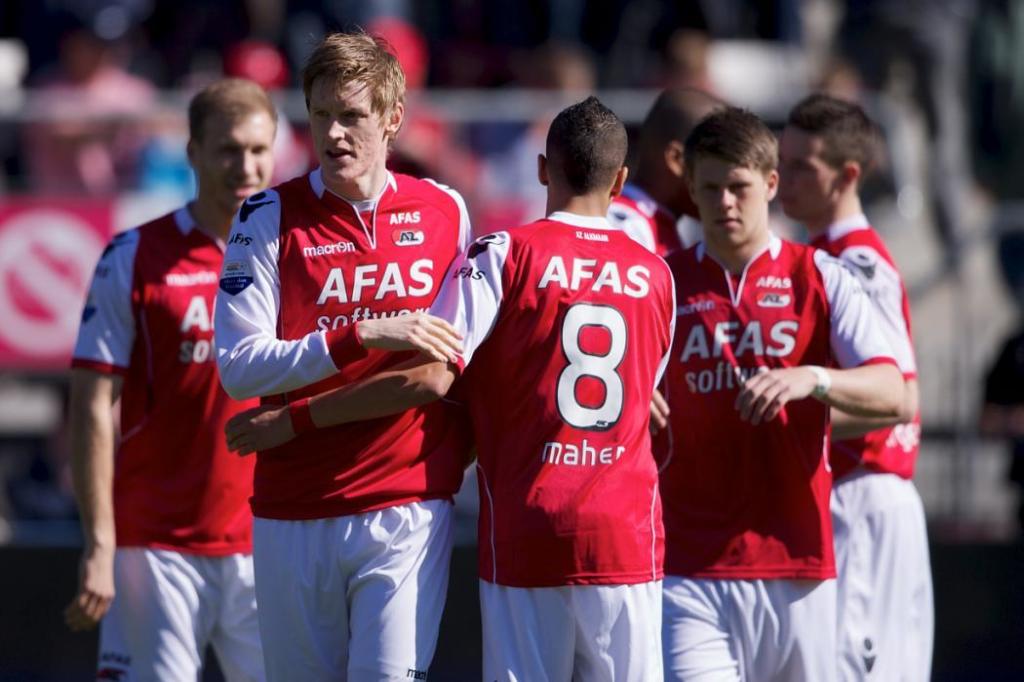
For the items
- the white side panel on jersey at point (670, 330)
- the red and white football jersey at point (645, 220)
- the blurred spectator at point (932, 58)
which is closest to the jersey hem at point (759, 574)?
the white side panel on jersey at point (670, 330)

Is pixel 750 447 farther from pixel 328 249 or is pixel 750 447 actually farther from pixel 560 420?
pixel 328 249

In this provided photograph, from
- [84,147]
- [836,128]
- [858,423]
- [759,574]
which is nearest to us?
[759,574]

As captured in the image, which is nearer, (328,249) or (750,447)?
(328,249)

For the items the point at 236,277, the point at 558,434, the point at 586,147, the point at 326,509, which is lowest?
the point at 326,509

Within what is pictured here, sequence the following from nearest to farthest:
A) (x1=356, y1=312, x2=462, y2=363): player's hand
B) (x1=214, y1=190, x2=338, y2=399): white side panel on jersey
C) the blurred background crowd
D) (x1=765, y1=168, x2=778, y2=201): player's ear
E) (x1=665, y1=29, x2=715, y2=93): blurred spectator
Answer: (x1=356, y1=312, x2=462, y2=363): player's hand, (x1=214, y1=190, x2=338, y2=399): white side panel on jersey, (x1=765, y1=168, x2=778, y2=201): player's ear, the blurred background crowd, (x1=665, y1=29, x2=715, y2=93): blurred spectator

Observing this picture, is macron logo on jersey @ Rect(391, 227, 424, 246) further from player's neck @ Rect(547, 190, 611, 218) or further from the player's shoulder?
player's neck @ Rect(547, 190, 611, 218)

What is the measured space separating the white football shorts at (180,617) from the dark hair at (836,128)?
2691mm

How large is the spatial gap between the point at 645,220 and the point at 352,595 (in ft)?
6.23

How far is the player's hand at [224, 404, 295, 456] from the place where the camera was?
492cm

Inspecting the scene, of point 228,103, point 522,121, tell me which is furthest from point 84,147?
point 228,103

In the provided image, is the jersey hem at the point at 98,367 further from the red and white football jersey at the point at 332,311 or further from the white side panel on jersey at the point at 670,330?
the white side panel on jersey at the point at 670,330

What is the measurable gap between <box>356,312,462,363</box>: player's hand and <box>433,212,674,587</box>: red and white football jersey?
0.09 metres

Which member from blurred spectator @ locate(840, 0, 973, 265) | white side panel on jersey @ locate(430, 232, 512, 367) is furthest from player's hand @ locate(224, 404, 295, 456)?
blurred spectator @ locate(840, 0, 973, 265)

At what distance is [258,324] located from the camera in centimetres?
490
